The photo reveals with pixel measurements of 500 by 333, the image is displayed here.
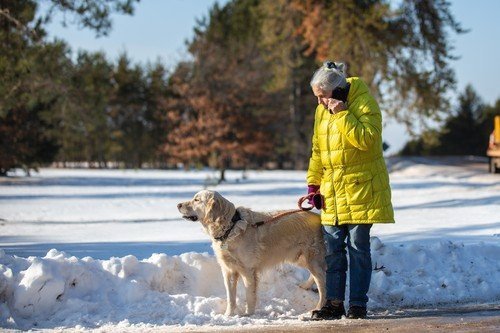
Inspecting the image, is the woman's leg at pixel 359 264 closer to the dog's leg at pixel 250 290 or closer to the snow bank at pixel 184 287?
the snow bank at pixel 184 287

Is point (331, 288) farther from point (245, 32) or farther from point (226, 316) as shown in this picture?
point (245, 32)

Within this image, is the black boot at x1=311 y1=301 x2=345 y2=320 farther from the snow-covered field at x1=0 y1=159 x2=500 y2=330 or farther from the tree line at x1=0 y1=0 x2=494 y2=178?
the tree line at x1=0 y1=0 x2=494 y2=178

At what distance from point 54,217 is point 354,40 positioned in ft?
36.0

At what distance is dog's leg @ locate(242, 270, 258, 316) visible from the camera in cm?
695

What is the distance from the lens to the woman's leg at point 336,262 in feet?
22.3

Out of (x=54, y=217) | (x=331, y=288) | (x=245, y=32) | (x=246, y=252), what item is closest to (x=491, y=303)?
(x=331, y=288)

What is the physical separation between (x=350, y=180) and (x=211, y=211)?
1.28 metres

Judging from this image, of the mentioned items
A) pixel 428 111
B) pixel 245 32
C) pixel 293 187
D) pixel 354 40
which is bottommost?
pixel 293 187

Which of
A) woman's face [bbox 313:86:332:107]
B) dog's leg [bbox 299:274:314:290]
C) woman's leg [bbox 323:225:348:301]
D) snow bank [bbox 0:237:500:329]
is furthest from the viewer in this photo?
dog's leg [bbox 299:274:314:290]

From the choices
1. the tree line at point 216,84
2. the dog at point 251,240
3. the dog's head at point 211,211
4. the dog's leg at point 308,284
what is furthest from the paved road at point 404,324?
the tree line at point 216,84

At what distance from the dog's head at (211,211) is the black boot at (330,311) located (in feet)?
3.69

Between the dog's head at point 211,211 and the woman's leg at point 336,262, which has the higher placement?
the dog's head at point 211,211

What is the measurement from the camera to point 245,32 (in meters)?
51.6

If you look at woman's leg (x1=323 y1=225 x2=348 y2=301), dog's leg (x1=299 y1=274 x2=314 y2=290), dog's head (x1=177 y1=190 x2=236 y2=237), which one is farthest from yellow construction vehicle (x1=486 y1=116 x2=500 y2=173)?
dog's head (x1=177 y1=190 x2=236 y2=237)
